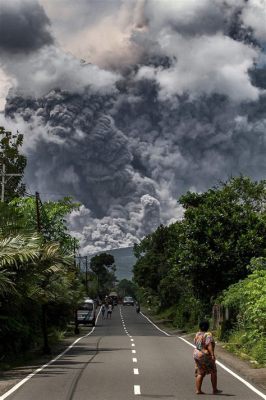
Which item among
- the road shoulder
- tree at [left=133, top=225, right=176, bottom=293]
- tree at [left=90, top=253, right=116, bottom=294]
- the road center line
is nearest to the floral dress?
the road center line

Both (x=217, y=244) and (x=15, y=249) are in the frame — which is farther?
(x=217, y=244)

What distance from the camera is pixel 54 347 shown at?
28812 mm

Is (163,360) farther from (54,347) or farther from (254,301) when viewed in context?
(54,347)

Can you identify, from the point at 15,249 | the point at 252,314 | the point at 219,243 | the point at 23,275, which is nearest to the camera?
the point at 15,249

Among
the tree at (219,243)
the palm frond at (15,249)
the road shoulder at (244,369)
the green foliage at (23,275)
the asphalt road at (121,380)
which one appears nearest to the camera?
the asphalt road at (121,380)

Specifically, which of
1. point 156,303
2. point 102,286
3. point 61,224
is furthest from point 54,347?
point 102,286

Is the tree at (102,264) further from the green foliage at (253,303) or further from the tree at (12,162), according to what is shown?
the green foliage at (253,303)

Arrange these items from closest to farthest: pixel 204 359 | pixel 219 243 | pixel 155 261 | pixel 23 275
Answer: pixel 204 359, pixel 23 275, pixel 219 243, pixel 155 261

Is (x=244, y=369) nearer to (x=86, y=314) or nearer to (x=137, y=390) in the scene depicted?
(x=137, y=390)

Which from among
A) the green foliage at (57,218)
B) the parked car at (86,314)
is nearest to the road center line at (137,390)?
the green foliage at (57,218)

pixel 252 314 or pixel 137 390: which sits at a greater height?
pixel 252 314

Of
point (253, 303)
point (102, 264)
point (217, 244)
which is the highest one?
point (102, 264)

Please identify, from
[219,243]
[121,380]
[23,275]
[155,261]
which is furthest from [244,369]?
[155,261]

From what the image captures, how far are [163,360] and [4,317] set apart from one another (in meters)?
5.74
